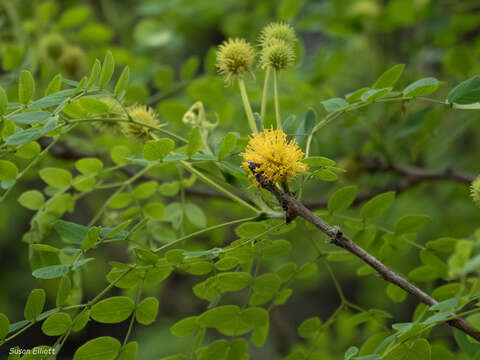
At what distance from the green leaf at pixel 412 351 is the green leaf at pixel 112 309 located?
571mm

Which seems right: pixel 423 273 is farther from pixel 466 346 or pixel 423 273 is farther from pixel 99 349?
pixel 99 349

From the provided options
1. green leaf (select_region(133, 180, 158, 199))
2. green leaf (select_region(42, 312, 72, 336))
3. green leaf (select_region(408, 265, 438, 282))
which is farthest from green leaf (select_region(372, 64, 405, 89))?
green leaf (select_region(42, 312, 72, 336))

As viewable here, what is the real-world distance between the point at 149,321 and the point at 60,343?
20 centimetres

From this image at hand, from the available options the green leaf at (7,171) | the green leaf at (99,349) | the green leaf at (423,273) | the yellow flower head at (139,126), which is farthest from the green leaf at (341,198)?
the green leaf at (7,171)

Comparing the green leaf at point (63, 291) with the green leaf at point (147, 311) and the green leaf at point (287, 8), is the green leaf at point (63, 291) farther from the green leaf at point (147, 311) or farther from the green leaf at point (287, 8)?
the green leaf at point (287, 8)

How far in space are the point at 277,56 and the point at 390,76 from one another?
0.29 m

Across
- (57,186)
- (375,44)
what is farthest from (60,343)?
(375,44)

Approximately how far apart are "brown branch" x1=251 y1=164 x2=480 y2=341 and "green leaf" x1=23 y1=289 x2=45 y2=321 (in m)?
0.54

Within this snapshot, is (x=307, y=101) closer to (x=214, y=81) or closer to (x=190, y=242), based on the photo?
(x=214, y=81)

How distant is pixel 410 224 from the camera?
1.18 meters

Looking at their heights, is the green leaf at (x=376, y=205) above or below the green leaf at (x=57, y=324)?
above

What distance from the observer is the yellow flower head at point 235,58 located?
116 cm

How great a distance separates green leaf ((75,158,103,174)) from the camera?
53.9 inches

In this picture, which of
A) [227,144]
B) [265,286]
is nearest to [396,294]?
[265,286]
